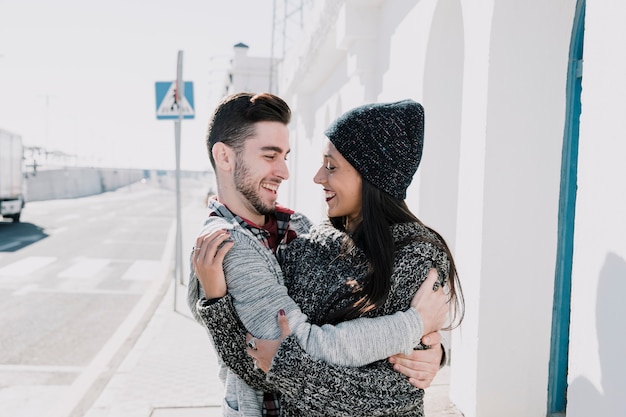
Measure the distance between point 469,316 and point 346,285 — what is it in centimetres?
214

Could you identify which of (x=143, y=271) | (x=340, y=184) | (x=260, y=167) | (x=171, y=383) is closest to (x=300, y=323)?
(x=340, y=184)

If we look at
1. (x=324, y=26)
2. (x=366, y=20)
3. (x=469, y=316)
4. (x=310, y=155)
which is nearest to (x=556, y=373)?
(x=469, y=316)

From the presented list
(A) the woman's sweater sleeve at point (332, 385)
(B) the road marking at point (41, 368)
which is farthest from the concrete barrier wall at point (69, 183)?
(A) the woman's sweater sleeve at point (332, 385)

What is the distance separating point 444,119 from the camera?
5027mm

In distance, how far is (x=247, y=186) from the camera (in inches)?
77.0

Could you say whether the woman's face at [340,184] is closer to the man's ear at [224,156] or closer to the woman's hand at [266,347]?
the man's ear at [224,156]

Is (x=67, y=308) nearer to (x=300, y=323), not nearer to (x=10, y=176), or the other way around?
(x=300, y=323)

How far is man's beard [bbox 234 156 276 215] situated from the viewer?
6.40 ft

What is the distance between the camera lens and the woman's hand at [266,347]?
1.57 meters

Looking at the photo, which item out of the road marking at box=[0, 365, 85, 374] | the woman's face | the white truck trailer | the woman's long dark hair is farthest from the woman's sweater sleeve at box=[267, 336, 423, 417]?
the white truck trailer

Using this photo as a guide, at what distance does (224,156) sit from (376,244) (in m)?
0.63

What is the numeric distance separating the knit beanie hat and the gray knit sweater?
0.16 metres

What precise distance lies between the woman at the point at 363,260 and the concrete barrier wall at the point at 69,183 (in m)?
27.9

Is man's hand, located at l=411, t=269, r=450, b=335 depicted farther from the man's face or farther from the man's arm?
the man's face
